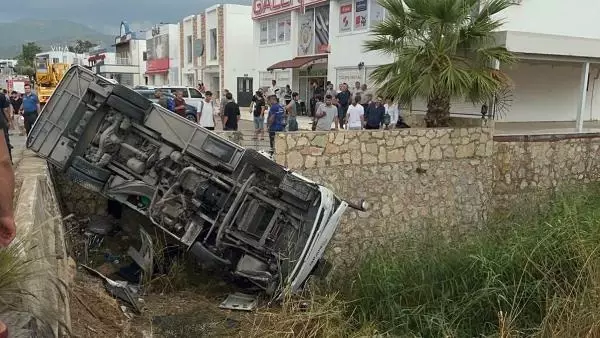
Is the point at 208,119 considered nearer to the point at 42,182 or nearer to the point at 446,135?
the point at 446,135

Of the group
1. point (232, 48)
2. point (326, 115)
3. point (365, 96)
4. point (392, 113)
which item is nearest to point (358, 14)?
point (365, 96)

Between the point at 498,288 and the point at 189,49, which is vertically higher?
the point at 189,49

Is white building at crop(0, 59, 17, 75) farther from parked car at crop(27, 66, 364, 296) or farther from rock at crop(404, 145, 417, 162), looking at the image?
rock at crop(404, 145, 417, 162)

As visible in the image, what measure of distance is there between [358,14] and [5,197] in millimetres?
22256

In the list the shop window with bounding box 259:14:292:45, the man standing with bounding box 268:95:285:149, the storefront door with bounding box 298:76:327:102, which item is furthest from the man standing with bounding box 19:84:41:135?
the shop window with bounding box 259:14:292:45

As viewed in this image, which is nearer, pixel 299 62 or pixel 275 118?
pixel 275 118

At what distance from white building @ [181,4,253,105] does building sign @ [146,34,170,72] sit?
10765mm

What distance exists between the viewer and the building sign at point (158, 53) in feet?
159

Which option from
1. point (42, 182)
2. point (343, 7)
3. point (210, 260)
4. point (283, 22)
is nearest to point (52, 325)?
point (42, 182)

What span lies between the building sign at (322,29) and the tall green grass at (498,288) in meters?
19.1

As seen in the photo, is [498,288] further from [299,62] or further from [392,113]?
[299,62]

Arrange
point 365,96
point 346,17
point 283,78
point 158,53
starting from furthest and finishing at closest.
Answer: point 158,53 < point 283,78 < point 346,17 < point 365,96

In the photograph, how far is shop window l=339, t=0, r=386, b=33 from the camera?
22.0 m

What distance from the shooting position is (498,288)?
6.22 m
